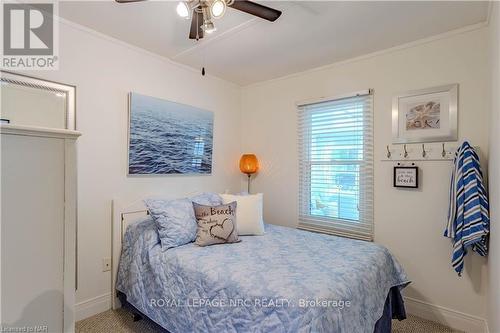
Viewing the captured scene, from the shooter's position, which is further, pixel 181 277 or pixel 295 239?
pixel 295 239

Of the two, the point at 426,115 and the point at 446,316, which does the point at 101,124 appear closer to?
the point at 426,115

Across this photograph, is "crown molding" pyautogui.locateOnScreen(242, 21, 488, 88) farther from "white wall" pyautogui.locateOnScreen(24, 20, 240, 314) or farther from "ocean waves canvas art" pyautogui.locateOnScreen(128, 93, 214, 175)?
"white wall" pyautogui.locateOnScreen(24, 20, 240, 314)

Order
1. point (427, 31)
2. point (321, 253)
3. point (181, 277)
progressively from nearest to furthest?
1. point (181, 277)
2. point (321, 253)
3. point (427, 31)

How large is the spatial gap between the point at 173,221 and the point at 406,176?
2113 mm

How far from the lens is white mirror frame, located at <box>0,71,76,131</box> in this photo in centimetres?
199

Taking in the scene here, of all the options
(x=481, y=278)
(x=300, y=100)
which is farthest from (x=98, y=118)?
(x=481, y=278)

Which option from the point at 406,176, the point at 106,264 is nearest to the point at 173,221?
the point at 106,264

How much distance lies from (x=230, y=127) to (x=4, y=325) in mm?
3065

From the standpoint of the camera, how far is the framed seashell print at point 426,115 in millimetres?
2314

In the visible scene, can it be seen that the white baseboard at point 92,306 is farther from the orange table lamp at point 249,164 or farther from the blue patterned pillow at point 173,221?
the orange table lamp at point 249,164

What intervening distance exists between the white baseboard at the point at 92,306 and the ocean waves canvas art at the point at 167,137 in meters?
1.16

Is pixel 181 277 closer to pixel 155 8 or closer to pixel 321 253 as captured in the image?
pixel 321 253

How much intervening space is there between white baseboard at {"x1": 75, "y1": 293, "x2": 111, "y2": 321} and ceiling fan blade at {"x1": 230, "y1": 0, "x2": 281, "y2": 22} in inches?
102

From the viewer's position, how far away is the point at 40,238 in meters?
0.95
